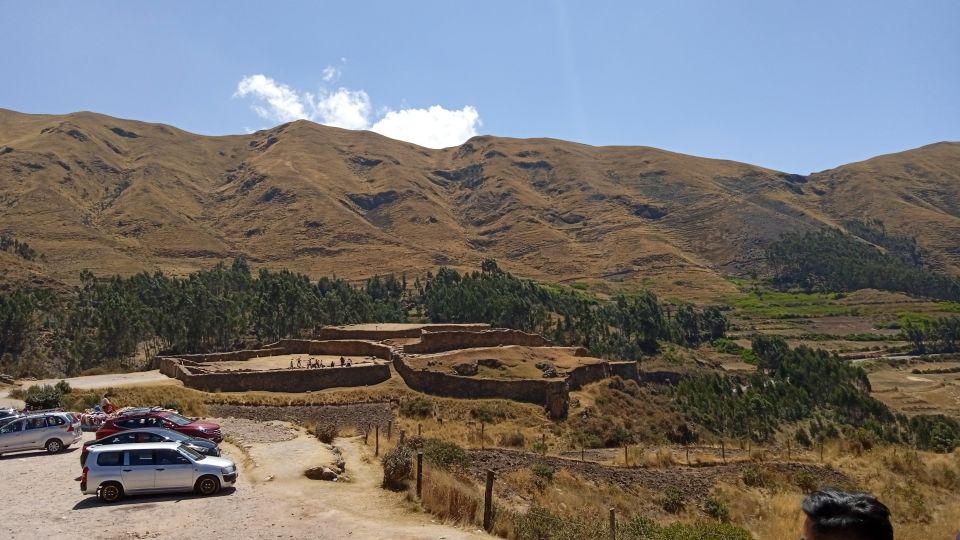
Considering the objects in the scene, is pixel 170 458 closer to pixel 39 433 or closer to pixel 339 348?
pixel 39 433

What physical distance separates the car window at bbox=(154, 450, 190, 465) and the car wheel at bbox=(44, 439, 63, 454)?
9.11m

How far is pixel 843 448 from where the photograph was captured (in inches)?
1284

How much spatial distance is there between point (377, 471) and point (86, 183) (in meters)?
211

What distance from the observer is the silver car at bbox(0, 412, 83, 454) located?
22781 mm

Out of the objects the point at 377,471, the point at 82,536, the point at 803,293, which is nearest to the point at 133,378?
the point at 377,471

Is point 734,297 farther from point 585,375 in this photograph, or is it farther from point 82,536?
point 82,536

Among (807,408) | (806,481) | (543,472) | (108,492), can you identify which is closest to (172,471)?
(108,492)

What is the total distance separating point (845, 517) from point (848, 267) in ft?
601

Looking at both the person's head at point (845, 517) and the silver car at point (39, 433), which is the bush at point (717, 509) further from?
the silver car at point (39, 433)

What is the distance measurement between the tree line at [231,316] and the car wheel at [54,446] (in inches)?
1490

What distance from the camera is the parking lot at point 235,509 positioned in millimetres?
14719

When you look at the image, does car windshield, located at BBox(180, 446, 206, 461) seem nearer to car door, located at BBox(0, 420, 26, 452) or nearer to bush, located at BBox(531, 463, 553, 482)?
car door, located at BBox(0, 420, 26, 452)

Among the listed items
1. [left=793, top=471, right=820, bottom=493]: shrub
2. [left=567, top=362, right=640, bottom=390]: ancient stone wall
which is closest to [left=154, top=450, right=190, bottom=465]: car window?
[left=793, top=471, right=820, bottom=493]: shrub

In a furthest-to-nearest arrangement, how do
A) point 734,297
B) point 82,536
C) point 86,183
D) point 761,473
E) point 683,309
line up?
point 86,183
point 734,297
point 683,309
point 761,473
point 82,536
